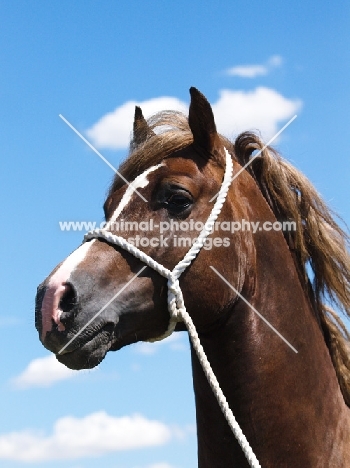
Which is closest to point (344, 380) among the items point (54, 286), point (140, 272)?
point (140, 272)

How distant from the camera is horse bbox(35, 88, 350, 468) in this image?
3.55 metres

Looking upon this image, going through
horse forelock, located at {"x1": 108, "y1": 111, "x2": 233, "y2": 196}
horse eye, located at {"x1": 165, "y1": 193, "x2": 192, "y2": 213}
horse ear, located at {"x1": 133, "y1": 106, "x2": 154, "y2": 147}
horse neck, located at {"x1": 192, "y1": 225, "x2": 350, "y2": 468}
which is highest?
horse ear, located at {"x1": 133, "y1": 106, "x2": 154, "y2": 147}

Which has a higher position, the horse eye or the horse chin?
the horse eye

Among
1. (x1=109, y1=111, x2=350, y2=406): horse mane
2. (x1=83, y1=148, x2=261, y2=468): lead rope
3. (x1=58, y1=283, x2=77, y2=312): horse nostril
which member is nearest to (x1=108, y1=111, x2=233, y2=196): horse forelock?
(x1=109, y1=111, x2=350, y2=406): horse mane

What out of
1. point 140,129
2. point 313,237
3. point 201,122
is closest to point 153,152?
point 201,122

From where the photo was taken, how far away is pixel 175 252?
3744 mm

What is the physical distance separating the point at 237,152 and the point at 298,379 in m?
1.54

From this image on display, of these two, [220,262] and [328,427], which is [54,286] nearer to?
[220,262]

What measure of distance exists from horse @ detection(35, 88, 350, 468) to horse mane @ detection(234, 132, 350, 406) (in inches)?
0.8

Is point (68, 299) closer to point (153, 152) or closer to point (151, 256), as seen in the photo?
point (151, 256)

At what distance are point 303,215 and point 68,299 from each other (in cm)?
171

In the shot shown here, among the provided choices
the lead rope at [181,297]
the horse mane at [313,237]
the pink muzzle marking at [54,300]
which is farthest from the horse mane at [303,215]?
the pink muzzle marking at [54,300]

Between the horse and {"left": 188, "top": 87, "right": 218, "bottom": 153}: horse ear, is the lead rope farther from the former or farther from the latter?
{"left": 188, "top": 87, "right": 218, "bottom": 153}: horse ear

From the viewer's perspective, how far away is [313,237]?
170 inches
